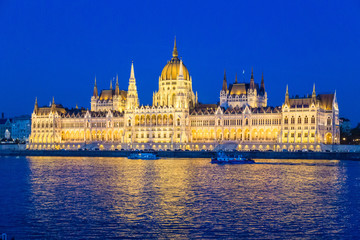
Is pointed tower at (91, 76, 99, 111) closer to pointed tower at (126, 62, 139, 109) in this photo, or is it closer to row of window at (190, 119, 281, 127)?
pointed tower at (126, 62, 139, 109)

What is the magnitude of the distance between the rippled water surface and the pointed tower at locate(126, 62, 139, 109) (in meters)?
86.9

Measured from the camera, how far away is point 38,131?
541ft

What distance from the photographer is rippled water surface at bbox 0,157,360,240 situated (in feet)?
111

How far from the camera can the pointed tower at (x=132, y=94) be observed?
153 m

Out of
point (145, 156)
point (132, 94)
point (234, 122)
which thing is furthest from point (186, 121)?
point (145, 156)

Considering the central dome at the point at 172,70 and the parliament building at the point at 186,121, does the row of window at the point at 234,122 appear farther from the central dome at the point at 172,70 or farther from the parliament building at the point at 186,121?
the central dome at the point at 172,70

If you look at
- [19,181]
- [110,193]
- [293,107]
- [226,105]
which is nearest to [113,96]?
[226,105]

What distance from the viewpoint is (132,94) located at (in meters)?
154

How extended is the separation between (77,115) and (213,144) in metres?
45.7

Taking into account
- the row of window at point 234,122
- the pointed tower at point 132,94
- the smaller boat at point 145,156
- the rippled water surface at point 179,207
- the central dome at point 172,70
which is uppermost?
the central dome at point 172,70

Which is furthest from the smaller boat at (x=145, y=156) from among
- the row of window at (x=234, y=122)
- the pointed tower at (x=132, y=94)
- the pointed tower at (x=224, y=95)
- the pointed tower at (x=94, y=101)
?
the pointed tower at (x=94, y=101)

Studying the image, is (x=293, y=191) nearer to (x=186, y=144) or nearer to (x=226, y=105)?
(x=186, y=144)

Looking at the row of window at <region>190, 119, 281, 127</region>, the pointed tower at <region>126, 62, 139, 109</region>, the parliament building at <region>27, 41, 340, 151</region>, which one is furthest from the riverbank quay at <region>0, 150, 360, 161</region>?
the pointed tower at <region>126, 62, 139, 109</region>

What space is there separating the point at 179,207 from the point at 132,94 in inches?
4474
